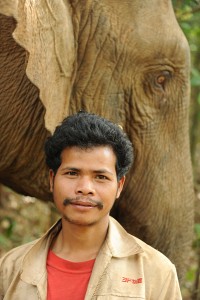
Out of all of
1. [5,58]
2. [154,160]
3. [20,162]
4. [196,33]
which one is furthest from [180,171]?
[196,33]

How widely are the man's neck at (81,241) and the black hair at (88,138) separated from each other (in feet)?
0.61

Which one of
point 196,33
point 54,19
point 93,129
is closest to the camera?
point 93,129

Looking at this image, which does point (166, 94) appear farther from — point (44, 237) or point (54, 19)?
point (44, 237)

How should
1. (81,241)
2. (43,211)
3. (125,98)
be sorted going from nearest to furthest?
(81,241) → (125,98) → (43,211)

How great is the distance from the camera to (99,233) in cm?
291

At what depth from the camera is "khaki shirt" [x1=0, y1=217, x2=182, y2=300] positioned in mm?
2814

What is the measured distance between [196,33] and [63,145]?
3127 millimetres

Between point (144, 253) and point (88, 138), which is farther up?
point (88, 138)

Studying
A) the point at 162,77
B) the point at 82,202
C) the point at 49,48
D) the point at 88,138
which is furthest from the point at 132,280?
the point at 162,77

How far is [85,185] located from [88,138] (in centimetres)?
16

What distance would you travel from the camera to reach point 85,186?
9.07ft

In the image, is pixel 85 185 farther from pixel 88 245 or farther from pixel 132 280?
pixel 132 280

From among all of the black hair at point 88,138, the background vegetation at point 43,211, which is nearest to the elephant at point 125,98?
the black hair at point 88,138

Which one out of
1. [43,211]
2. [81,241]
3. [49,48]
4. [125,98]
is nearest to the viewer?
[81,241]
